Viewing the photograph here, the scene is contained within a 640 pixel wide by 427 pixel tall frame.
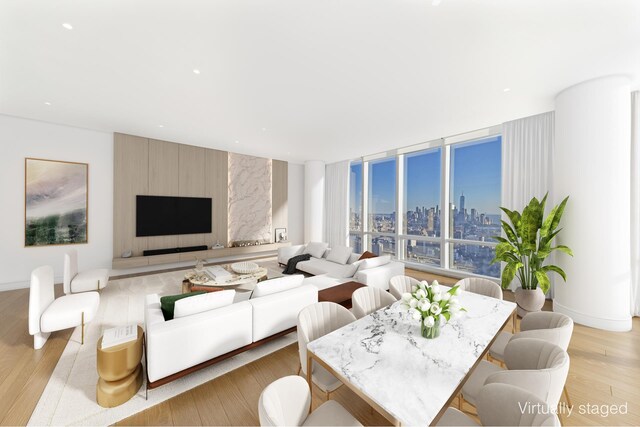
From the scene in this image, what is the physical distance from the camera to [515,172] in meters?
4.38

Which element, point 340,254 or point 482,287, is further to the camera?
point 340,254

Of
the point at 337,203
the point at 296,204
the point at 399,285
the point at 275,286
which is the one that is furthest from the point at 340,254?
the point at 296,204

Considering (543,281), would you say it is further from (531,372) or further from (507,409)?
(507,409)

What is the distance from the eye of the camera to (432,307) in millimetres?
1574

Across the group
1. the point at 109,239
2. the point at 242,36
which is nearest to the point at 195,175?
the point at 109,239

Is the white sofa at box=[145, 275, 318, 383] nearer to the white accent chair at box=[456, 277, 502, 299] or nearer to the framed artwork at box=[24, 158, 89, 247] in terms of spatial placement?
the white accent chair at box=[456, 277, 502, 299]

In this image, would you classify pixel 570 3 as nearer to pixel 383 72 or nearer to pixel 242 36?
pixel 383 72

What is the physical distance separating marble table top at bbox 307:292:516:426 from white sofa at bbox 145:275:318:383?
1.01 meters

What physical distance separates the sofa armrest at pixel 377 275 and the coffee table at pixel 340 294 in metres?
0.15

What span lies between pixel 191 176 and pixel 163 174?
0.61m

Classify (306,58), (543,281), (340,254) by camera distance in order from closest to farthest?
(306,58)
(543,281)
(340,254)

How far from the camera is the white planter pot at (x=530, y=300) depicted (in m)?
3.21

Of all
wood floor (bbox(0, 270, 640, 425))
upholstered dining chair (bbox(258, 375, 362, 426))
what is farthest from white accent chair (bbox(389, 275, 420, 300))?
upholstered dining chair (bbox(258, 375, 362, 426))

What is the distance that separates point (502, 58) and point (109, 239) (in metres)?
7.33
